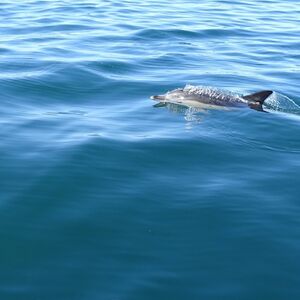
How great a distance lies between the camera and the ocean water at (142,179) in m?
7.23

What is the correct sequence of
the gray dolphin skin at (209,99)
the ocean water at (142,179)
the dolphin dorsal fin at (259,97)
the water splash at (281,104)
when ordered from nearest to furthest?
the ocean water at (142,179)
the dolphin dorsal fin at (259,97)
the gray dolphin skin at (209,99)
the water splash at (281,104)

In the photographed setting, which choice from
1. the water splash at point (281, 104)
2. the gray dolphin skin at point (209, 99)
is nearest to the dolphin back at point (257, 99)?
the gray dolphin skin at point (209, 99)

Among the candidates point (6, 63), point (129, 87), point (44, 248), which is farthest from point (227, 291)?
point (6, 63)

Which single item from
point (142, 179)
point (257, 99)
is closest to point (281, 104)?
point (257, 99)

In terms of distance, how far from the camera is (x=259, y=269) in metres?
7.38

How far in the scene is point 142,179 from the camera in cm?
964

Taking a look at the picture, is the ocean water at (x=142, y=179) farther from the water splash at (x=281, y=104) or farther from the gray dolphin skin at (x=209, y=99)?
the gray dolphin skin at (x=209, y=99)

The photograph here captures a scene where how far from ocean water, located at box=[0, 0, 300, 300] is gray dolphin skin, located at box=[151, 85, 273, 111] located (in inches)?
9.6

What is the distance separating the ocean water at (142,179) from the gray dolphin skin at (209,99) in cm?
24

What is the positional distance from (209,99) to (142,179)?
4492 millimetres

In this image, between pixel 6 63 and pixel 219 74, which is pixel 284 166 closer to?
pixel 219 74

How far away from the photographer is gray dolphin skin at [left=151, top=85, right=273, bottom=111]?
43.9 ft

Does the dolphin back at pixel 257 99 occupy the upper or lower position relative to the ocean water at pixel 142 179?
upper

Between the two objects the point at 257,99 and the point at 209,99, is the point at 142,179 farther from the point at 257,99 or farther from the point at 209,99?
the point at 257,99
